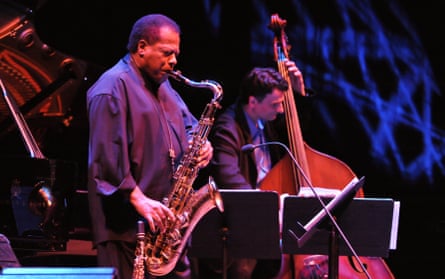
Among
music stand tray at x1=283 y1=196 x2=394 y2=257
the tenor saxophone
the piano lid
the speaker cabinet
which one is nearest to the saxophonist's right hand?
the tenor saxophone

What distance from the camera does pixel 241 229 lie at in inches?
139

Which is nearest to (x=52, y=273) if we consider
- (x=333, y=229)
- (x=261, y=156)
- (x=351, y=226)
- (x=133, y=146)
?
(x=133, y=146)

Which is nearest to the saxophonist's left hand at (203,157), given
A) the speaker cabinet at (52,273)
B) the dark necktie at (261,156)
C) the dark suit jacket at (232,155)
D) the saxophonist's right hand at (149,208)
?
the saxophonist's right hand at (149,208)

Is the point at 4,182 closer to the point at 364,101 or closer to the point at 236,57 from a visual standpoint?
the point at 236,57

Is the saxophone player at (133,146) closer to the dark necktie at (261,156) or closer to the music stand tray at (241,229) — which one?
the music stand tray at (241,229)

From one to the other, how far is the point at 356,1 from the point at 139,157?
116 inches

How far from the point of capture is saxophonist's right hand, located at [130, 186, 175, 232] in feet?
9.85

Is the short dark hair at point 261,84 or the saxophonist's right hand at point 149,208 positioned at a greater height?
the short dark hair at point 261,84

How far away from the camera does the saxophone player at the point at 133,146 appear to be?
9.91 feet

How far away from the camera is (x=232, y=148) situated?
4.39m

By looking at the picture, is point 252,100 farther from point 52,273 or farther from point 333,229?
point 52,273

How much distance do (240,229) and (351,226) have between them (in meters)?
0.56

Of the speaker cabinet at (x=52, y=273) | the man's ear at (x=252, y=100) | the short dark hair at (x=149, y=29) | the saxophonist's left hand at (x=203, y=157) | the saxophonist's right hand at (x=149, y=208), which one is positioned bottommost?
the saxophonist's right hand at (x=149, y=208)

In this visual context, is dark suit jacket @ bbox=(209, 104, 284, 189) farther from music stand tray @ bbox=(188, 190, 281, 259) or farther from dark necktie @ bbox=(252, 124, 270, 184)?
music stand tray @ bbox=(188, 190, 281, 259)
